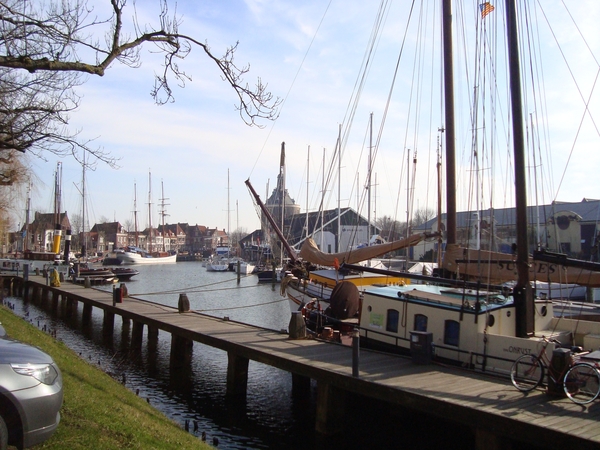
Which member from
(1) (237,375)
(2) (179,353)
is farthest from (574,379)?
(2) (179,353)

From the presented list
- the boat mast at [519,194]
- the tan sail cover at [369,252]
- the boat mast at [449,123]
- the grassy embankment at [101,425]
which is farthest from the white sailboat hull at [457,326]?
the grassy embankment at [101,425]

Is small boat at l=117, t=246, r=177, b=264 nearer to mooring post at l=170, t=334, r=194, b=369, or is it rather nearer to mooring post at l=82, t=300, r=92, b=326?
mooring post at l=82, t=300, r=92, b=326

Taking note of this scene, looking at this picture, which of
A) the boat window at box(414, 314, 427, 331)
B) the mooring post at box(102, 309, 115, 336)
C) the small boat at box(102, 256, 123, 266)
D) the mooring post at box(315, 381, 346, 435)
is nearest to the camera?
the mooring post at box(315, 381, 346, 435)

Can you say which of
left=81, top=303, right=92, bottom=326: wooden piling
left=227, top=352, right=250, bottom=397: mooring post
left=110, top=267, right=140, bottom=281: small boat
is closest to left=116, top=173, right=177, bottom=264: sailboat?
left=110, top=267, right=140, bottom=281: small boat

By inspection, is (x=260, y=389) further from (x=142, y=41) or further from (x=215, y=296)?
(x=215, y=296)

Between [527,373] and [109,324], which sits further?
[109,324]

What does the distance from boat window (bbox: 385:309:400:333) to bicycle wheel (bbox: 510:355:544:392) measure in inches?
175

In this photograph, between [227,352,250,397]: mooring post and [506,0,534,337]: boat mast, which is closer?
[506,0,534,337]: boat mast

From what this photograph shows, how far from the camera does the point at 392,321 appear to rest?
16.1 meters

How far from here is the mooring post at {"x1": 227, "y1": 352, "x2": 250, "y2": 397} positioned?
17.4m

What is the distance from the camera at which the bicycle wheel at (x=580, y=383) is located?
10336mm

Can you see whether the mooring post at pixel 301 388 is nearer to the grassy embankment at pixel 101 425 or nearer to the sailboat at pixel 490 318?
the sailboat at pixel 490 318

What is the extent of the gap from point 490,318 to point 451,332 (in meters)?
1.15

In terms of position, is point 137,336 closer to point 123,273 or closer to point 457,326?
point 457,326
